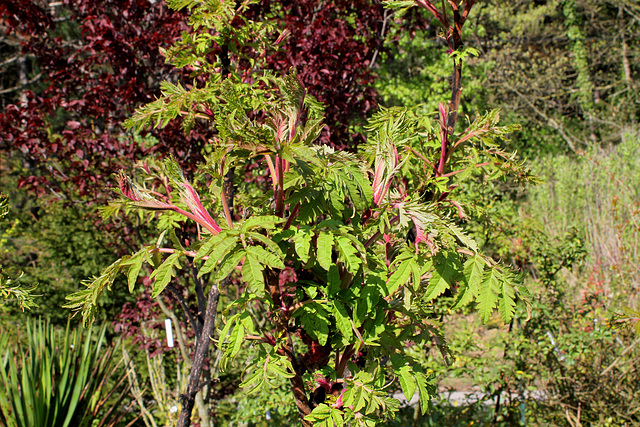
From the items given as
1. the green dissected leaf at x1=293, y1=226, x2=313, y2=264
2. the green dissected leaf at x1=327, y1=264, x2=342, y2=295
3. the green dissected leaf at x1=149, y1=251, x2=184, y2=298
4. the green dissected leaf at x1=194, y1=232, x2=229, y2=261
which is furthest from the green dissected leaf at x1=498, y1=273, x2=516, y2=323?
the green dissected leaf at x1=149, y1=251, x2=184, y2=298

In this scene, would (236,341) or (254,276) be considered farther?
(236,341)

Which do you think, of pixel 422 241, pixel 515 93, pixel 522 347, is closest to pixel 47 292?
pixel 522 347

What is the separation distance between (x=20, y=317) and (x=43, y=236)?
1.02m

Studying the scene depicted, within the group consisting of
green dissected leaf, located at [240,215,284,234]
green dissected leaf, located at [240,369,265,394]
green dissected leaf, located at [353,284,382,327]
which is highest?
green dissected leaf, located at [240,215,284,234]

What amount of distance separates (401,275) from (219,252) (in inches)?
22.3

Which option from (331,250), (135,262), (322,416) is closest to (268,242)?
(331,250)

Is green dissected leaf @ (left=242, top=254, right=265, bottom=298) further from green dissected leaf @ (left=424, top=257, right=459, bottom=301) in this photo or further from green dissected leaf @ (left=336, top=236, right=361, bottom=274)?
green dissected leaf @ (left=424, top=257, right=459, bottom=301)

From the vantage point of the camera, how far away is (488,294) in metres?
1.47

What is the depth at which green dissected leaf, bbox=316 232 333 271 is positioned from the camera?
140 cm

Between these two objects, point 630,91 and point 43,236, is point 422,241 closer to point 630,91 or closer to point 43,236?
point 43,236

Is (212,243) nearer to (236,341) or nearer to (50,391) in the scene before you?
(236,341)

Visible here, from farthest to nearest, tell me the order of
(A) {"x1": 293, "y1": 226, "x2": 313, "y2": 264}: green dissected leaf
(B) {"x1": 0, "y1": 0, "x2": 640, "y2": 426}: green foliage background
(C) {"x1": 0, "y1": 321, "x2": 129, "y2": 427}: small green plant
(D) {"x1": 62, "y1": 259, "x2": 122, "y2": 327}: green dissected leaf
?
(B) {"x1": 0, "y1": 0, "x2": 640, "y2": 426}: green foliage background → (C) {"x1": 0, "y1": 321, "x2": 129, "y2": 427}: small green plant → (D) {"x1": 62, "y1": 259, "x2": 122, "y2": 327}: green dissected leaf → (A) {"x1": 293, "y1": 226, "x2": 313, "y2": 264}: green dissected leaf

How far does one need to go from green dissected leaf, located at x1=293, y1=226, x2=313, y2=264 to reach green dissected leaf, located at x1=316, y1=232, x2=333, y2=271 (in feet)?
0.10

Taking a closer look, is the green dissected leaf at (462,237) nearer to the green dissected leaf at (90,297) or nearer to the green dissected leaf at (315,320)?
the green dissected leaf at (315,320)
